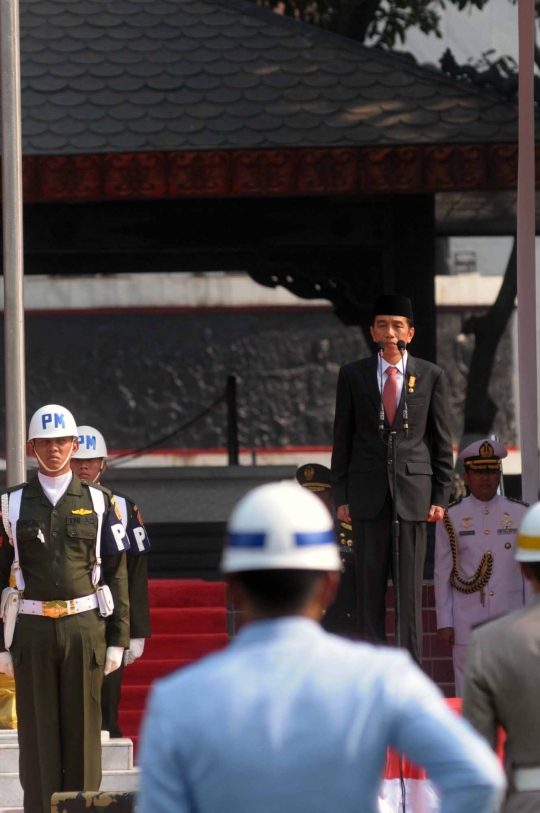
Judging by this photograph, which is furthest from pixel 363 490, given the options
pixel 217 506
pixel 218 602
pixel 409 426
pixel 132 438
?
pixel 132 438

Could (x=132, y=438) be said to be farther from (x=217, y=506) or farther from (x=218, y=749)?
(x=218, y=749)

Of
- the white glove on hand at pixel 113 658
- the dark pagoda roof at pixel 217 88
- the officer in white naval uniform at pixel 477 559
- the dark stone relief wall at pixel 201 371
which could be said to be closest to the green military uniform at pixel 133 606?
the white glove on hand at pixel 113 658

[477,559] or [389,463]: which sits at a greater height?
[389,463]

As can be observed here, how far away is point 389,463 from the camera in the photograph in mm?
5602

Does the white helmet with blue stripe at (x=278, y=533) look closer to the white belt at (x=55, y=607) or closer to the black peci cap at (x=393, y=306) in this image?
Answer: the white belt at (x=55, y=607)

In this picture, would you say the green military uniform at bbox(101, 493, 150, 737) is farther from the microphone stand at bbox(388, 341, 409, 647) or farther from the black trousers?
the microphone stand at bbox(388, 341, 409, 647)

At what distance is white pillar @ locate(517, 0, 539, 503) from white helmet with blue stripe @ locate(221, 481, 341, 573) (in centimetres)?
421

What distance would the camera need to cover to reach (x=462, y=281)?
1570 centimetres

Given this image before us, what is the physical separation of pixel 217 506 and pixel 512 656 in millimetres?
7861

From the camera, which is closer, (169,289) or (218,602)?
(218,602)

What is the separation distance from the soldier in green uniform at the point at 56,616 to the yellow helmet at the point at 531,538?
2.76 meters

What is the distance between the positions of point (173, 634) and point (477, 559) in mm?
2191

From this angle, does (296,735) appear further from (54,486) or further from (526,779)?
(54,486)

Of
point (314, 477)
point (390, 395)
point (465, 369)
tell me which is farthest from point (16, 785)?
point (465, 369)
